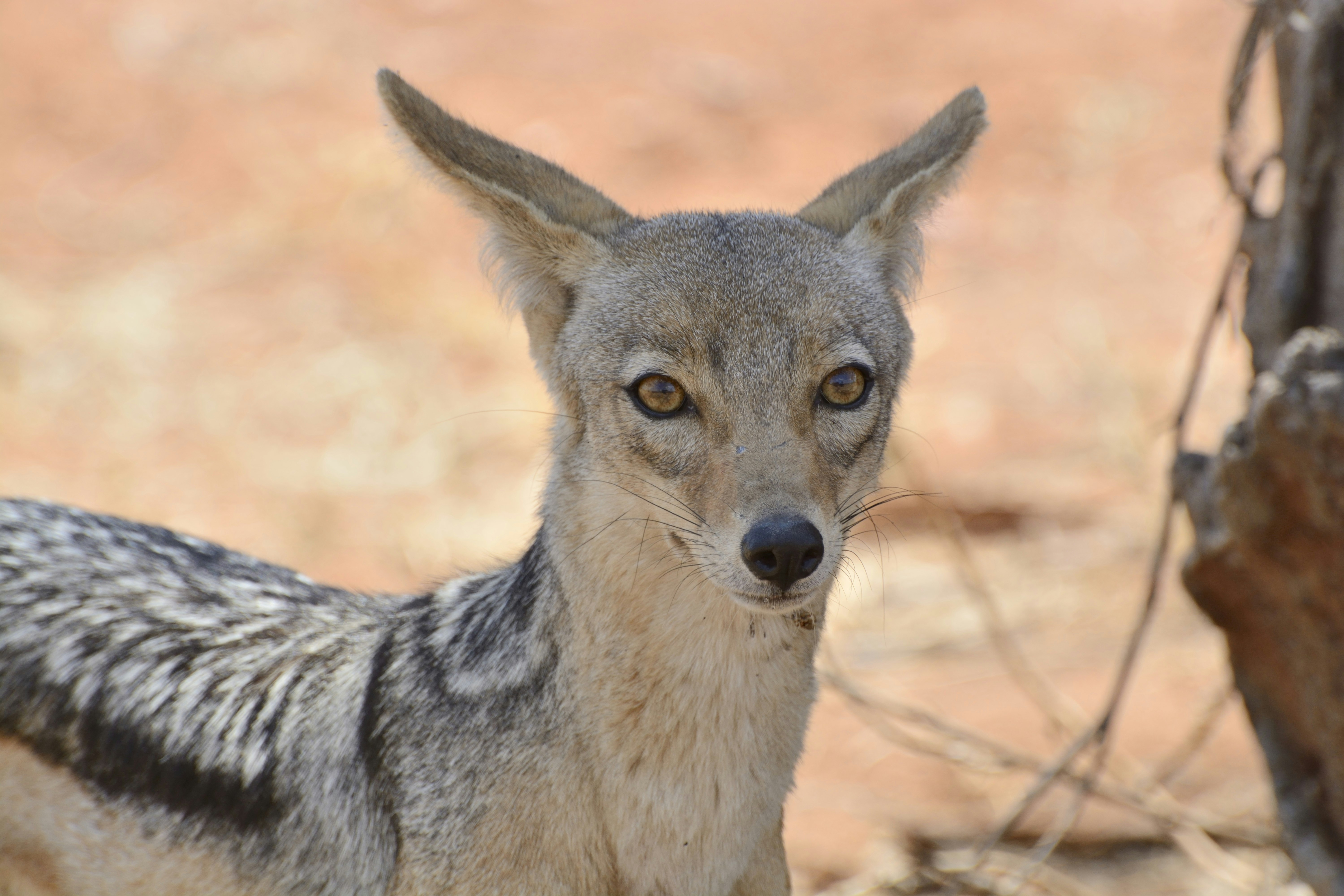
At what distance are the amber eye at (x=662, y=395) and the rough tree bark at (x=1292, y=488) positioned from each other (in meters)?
1.89

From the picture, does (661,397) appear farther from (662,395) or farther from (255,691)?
(255,691)

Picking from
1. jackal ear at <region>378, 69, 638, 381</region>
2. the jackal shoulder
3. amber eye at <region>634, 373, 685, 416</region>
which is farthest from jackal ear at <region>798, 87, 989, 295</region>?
the jackal shoulder

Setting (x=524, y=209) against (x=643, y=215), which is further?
(x=643, y=215)

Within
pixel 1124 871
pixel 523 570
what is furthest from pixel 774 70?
pixel 523 570

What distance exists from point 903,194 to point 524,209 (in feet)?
3.62

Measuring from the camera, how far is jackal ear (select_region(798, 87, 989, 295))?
369 cm

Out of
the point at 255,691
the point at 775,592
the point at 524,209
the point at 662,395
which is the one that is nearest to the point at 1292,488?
the point at 775,592

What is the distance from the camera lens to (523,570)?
11.9 feet

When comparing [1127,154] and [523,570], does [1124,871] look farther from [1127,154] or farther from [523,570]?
[1127,154]

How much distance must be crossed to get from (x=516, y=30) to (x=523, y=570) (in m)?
11.5

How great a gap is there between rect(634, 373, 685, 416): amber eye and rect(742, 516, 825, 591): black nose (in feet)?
1.56

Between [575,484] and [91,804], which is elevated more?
[575,484]

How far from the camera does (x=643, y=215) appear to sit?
5812 millimetres

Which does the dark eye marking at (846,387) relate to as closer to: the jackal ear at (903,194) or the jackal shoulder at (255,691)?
the jackal ear at (903,194)
